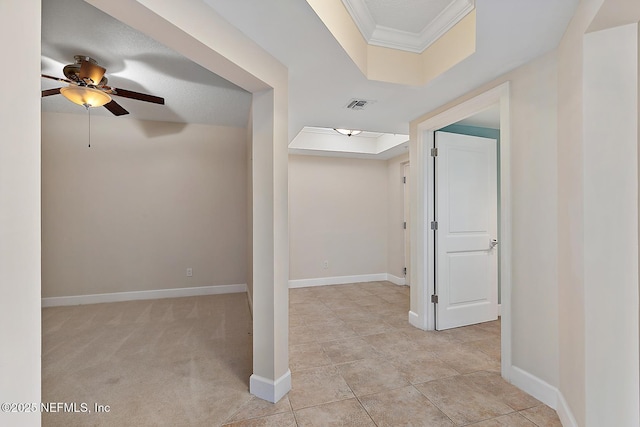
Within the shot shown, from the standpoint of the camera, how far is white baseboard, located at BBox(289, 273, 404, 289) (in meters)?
5.20

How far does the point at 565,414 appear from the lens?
175 centimetres

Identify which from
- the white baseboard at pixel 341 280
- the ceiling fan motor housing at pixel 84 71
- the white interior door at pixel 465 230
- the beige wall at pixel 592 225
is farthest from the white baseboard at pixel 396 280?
the ceiling fan motor housing at pixel 84 71

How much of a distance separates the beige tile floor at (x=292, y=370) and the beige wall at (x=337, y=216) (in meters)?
1.59

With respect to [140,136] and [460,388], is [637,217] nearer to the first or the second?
[460,388]

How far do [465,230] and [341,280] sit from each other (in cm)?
263

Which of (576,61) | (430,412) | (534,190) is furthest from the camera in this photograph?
(534,190)

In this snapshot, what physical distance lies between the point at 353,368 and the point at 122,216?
3800mm

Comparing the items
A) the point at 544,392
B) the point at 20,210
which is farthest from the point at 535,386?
the point at 20,210

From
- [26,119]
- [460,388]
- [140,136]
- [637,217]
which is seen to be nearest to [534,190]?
[637,217]

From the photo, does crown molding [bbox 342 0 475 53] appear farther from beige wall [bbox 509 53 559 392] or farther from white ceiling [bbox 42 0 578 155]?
beige wall [bbox 509 53 559 392]

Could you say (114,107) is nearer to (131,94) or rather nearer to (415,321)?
(131,94)

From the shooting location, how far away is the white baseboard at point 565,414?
165cm

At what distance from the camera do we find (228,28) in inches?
65.9

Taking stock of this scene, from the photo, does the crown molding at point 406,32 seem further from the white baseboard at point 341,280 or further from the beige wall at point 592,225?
the white baseboard at point 341,280
